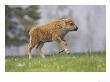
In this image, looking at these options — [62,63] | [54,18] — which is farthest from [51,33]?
[62,63]

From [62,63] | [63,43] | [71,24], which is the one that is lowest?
[62,63]

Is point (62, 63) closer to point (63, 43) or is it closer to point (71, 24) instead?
point (63, 43)

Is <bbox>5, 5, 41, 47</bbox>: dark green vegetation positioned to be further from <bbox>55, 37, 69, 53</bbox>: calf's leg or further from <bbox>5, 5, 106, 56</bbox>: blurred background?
<bbox>55, 37, 69, 53</bbox>: calf's leg

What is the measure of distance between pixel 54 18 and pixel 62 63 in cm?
29

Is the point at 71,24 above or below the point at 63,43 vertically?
above

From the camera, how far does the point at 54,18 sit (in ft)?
8.11

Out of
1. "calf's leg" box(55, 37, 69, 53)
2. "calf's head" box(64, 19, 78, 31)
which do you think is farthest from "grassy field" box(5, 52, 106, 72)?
"calf's head" box(64, 19, 78, 31)

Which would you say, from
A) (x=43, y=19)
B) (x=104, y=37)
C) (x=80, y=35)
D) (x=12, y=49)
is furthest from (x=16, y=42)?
(x=104, y=37)

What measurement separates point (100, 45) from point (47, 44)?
13.3 inches

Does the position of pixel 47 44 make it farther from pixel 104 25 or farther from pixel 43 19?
pixel 104 25

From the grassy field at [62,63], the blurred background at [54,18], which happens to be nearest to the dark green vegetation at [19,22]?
the blurred background at [54,18]

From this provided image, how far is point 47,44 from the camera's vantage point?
2.48 meters

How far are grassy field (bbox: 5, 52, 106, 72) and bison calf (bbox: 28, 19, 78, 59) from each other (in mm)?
58
